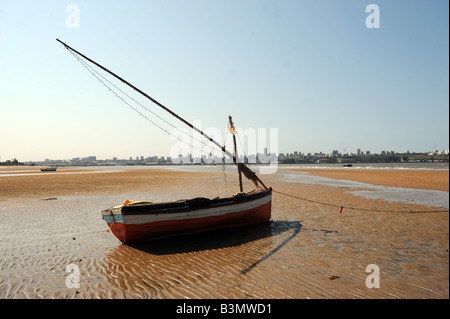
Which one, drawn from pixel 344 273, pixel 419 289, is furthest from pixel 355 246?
pixel 419 289

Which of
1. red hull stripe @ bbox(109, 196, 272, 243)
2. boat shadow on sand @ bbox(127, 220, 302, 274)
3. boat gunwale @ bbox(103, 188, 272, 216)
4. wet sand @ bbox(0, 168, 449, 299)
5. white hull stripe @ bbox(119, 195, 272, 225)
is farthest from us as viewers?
red hull stripe @ bbox(109, 196, 272, 243)

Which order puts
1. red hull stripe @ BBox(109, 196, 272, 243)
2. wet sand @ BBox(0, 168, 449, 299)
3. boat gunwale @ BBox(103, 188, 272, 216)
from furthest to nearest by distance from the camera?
red hull stripe @ BBox(109, 196, 272, 243) → boat gunwale @ BBox(103, 188, 272, 216) → wet sand @ BBox(0, 168, 449, 299)

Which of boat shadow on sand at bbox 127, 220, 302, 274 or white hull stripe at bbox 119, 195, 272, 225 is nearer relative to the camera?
boat shadow on sand at bbox 127, 220, 302, 274

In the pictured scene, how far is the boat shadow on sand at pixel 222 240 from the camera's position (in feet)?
32.1

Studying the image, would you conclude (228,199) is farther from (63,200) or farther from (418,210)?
(63,200)

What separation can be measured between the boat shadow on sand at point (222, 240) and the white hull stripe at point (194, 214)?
0.93 meters

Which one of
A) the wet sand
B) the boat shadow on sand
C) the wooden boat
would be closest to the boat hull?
the wooden boat

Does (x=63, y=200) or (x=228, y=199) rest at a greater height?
(x=228, y=199)

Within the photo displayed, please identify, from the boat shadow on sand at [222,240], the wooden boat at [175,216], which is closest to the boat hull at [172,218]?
the wooden boat at [175,216]

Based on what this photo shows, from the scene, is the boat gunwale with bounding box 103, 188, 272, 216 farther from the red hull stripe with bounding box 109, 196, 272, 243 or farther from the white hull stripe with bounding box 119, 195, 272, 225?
the red hull stripe with bounding box 109, 196, 272, 243

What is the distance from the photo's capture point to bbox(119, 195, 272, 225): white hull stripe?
10087 millimetres

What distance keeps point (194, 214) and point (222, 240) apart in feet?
5.09

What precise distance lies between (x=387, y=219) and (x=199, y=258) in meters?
10.4

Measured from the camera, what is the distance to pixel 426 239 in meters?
10.2
